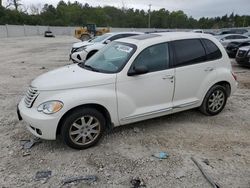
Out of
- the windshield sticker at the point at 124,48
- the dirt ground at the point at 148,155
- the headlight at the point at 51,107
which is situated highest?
the windshield sticker at the point at 124,48

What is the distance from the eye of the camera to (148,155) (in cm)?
379

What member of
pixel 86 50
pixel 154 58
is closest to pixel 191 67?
pixel 154 58

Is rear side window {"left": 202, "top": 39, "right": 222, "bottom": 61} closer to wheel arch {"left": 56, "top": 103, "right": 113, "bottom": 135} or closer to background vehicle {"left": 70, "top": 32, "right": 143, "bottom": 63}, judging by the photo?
wheel arch {"left": 56, "top": 103, "right": 113, "bottom": 135}

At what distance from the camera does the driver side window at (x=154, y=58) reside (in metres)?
4.28

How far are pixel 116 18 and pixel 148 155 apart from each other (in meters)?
94.8

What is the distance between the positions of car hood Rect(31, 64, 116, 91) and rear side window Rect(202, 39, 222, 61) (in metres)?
2.06

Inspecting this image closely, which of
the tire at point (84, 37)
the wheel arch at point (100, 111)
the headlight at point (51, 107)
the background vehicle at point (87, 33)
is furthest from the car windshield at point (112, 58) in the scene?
the background vehicle at point (87, 33)

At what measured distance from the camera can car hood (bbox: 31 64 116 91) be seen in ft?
12.5

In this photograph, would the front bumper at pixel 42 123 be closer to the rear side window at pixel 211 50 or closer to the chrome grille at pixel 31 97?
the chrome grille at pixel 31 97

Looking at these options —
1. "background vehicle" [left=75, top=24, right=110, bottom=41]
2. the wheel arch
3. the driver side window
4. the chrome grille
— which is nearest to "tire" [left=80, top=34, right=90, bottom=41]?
"background vehicle" [left=75, top=24, right=110, bottom=41]

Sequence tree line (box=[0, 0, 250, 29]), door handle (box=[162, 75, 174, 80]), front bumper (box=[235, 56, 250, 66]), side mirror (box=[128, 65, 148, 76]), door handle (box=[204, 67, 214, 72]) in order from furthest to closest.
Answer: tree line (box=[0, 0, 250, 29]), front bumper (box=[235, 56, 250, 66]), door handle (box=[204, 67, 214, 72]), door handle (box=[162, 75, 174, 80]), side mirror (box=[128, 65, 148, 76])

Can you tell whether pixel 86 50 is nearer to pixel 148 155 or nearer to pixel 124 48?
pixel 124 48

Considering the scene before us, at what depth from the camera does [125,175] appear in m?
3.34

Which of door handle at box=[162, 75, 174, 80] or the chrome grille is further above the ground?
door handle at box=[162, 75, 174, 80]
